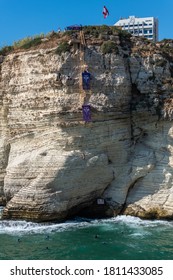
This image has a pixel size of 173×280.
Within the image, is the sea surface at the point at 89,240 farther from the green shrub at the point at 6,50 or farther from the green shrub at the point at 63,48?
the green shrub at the point at 6,50

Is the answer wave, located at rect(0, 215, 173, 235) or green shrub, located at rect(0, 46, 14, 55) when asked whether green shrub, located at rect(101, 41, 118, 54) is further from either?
wave, located at rect(0, 215, 173, 235)

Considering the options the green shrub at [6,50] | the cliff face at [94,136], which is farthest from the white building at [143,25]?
the cliff face at [94,136]

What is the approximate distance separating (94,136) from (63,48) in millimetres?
→ 6403

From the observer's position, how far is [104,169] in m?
27.8

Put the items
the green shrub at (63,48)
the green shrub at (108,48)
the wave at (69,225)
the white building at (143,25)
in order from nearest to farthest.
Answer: the wave at (69,225), the green shrub at (63,48), the green shrub at (108,48), the white building at (143,25)

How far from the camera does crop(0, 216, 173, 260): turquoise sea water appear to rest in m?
20.7

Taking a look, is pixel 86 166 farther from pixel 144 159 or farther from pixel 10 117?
pixel 10 117

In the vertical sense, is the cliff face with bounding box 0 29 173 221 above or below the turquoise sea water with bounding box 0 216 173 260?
above

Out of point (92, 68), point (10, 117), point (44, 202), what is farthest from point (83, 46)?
point (44, 202)

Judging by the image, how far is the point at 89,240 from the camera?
22859 millimetres

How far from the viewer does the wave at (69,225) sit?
24.9 m

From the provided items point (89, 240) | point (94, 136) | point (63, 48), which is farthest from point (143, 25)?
point (89, 240)

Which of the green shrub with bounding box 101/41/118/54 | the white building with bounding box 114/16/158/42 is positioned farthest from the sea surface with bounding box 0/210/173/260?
the white building with bounding box 114/16/158/42

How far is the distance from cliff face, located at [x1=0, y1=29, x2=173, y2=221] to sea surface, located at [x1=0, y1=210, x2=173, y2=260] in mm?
1268
